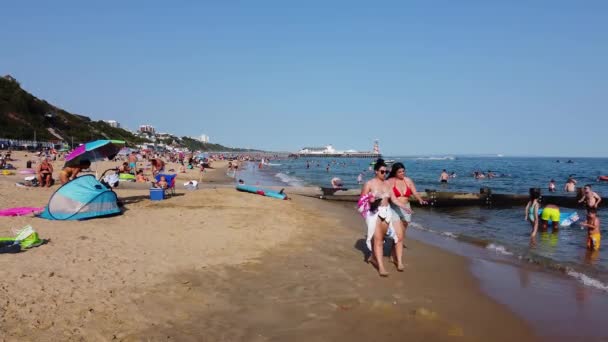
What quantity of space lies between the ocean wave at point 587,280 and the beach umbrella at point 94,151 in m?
11.0

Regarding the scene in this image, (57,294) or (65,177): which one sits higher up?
(65,177)

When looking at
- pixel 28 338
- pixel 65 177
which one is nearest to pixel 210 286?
pixel 28 338

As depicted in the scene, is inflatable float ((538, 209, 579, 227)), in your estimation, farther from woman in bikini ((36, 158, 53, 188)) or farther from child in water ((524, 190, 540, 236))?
woman in bikini ((36, 158, 53, 188))

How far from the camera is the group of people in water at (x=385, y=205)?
6.20 m

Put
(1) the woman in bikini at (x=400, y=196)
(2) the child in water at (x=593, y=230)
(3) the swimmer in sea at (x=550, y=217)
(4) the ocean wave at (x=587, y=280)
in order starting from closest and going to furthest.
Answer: (4) the ocean wave at (x=587, y=280) → (1) the woman in bikini at (x=400, y=196) → (2) the child in water at (x=593, y=230) → (3) the swimmer in sea at (x=550, y=217)

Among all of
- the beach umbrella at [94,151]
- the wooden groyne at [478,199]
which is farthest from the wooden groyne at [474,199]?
the beach umbrella at [94,151]

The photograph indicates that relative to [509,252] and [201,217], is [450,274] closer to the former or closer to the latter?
[509,252]

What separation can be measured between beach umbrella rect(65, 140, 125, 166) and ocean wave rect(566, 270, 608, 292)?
11.0 meters

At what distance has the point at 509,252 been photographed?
28.2ft

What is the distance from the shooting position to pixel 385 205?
6199mm

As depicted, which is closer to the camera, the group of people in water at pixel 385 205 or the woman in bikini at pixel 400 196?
the group of people in water at pixel 385 205

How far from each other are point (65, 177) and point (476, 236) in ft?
42.0

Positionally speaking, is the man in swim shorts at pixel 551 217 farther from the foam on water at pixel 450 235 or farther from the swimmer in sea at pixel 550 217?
the foam on water at pixel 450 235

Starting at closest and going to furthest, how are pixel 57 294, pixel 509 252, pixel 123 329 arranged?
pixel 123 329
pixel 57 294
pixel 509 252
